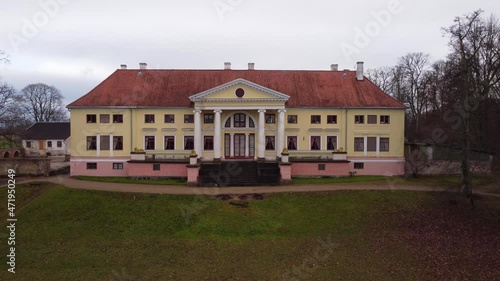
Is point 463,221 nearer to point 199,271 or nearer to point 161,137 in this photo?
point 199,271

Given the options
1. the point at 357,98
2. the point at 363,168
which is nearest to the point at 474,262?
the point at 363,168

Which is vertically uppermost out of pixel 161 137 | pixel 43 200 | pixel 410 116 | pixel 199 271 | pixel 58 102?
pixel 58 102

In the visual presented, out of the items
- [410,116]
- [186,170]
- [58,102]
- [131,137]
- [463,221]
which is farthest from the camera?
[58,102]

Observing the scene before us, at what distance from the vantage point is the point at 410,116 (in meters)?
53.0

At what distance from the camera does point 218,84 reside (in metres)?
33.7

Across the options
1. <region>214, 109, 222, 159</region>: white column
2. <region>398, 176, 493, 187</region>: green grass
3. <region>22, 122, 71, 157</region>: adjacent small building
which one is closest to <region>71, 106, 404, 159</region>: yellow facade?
<region>214, 109, 222, 159</region>: white column

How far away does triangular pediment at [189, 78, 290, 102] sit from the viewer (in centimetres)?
2956

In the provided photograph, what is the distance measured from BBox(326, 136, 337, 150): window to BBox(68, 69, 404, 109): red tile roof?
3044mm

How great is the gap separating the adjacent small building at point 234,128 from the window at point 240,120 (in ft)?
0.30

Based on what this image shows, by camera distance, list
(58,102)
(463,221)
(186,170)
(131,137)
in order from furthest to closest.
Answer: (58,102), (131,137), (186,170), (463,221)

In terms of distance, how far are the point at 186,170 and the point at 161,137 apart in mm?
4595

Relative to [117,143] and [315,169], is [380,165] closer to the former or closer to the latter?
[315,169]

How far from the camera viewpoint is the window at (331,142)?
31812 mm

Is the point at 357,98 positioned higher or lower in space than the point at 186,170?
higher
